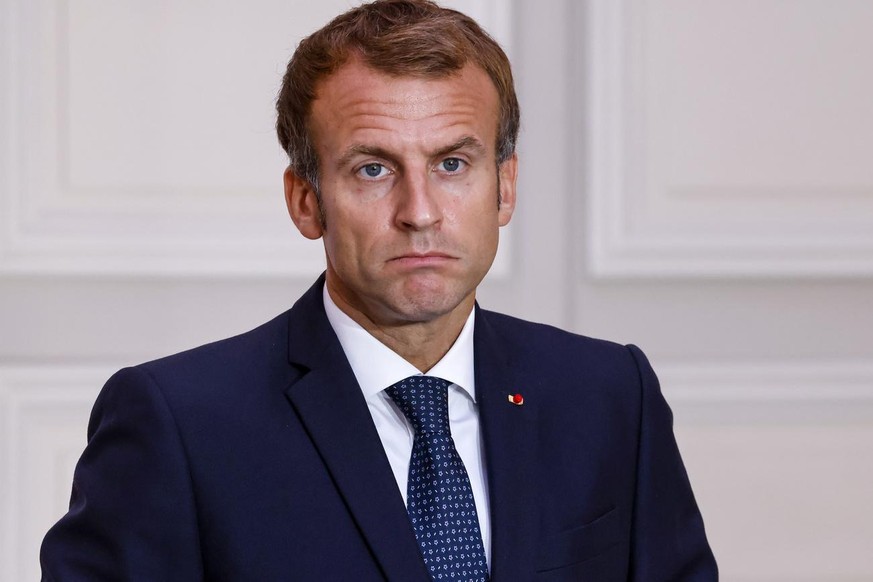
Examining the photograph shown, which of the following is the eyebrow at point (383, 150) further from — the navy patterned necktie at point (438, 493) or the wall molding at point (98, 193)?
the wall molding at point (98, 193)

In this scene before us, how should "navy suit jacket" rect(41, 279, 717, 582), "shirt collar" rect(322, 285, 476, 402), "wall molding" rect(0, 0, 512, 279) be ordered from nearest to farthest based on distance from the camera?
1. "navy suit jacket" rect(41, 279, 717, 582)
2. "shirt collar" rect(322, 285, 476, 402)
3. "wall molding" rect(0, 0, 512, 279)

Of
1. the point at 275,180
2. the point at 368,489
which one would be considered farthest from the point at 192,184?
the point at 368,489

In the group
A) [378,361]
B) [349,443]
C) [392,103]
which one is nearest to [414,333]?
[378,361]

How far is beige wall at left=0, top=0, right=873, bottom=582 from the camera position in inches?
90.7

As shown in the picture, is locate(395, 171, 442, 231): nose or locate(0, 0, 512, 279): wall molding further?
locate(0, 0, 512, 279): wall molding

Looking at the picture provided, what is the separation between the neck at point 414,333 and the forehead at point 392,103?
0.68ft

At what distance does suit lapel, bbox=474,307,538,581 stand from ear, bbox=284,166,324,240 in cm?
24

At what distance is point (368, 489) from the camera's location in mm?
1480

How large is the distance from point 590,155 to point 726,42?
334 mm

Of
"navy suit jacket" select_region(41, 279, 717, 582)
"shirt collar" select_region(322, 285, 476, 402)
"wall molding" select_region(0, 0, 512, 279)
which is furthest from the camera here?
"wall molding" select_region(0, 0, 512, 279)

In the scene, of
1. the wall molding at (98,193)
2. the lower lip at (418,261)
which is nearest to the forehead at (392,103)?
the lower lip at (418,261)

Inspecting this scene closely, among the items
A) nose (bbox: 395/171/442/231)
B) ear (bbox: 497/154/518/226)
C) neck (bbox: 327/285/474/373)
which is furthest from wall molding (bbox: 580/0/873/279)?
nose (bbox: 395/171/442/231)

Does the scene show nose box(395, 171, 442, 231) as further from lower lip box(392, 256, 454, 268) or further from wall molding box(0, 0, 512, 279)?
wall molding box(0, 0, 512, 279)

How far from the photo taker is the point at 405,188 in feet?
4.90
